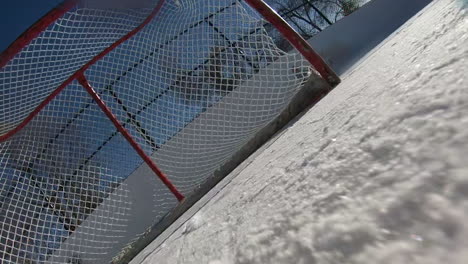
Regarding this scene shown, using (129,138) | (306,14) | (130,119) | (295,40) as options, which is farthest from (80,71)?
(306,14)

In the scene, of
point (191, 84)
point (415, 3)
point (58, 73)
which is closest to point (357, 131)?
point (58, 73)

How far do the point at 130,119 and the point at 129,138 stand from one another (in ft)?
1.13

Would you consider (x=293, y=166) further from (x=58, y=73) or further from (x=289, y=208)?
(x=58, y=73)

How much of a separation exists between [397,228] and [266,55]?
2377mm

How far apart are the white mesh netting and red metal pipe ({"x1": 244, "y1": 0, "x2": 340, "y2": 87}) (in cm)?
27

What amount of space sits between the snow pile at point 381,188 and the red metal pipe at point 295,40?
1.16m

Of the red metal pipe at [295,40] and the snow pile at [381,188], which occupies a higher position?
the red metal pipe at [295,40]

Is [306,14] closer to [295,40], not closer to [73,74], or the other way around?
[295,40]

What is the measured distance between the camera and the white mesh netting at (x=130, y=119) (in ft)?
6.76

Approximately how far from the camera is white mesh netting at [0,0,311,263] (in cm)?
206

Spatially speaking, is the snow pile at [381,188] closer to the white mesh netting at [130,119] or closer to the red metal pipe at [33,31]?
the red metal pipe at [33,31]

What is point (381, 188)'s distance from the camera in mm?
299

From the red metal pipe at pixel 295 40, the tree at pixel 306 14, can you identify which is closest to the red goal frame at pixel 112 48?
the red metal pipe at pixel 295 40

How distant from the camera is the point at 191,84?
270 cm
